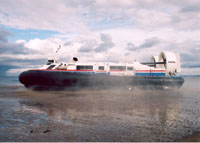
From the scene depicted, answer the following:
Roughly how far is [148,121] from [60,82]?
23.0ft

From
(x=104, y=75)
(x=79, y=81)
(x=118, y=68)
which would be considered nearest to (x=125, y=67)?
(x=118, y=68)

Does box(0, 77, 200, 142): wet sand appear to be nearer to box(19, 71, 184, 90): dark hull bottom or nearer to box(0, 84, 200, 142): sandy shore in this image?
box(0, 84, 200, 142): sandy shore

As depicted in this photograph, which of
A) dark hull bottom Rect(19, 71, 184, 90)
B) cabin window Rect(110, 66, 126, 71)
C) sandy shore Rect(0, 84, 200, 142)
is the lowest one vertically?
sandy shore Rect(0, 84, 200, 142)

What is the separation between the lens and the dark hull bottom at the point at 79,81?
403 inches

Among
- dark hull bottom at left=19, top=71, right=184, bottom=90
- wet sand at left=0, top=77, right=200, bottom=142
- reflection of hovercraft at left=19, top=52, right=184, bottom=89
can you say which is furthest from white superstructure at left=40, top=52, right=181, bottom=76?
wet sand at left=0, top=77, right=200, bottom=142

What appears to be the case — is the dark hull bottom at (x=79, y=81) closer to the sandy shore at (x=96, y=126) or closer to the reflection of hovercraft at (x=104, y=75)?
the reflection of hovercraft at (x=104, y=75)

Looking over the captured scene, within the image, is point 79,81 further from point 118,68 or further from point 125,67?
point 125,67

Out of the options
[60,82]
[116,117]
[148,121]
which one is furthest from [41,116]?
[60,82]

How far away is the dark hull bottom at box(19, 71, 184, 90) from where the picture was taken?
33.6ft

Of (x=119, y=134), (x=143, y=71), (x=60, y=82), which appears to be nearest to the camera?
(x=119, y=134)

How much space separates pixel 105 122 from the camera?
391cm

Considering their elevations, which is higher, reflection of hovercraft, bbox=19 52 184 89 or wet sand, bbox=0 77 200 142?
reflection of hovercraft, bbox=19 52 184 89

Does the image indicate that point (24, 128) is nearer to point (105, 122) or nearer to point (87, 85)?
point (105, 122)

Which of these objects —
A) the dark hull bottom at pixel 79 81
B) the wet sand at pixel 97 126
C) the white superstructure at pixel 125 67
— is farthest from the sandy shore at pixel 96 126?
the white superstructure at pixel 125 67
